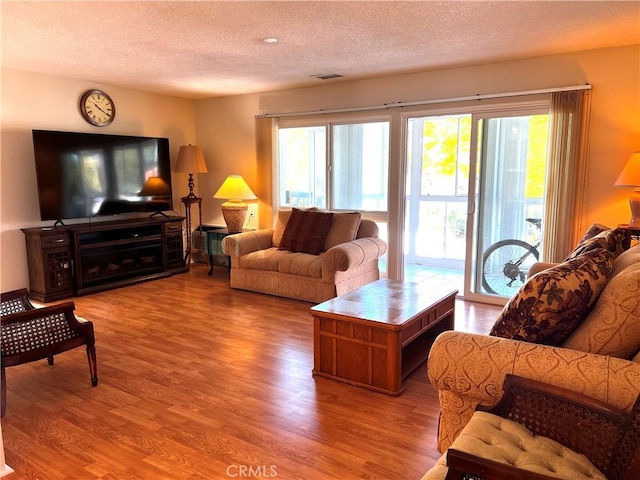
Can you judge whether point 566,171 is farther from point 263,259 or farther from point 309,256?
point 263,259

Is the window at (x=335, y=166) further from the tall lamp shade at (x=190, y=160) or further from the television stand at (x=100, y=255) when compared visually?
the television stand at (x=100, y=255)

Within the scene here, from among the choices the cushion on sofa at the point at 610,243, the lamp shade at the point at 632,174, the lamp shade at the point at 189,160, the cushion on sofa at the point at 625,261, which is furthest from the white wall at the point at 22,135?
the lamp shade at the point at 632,174

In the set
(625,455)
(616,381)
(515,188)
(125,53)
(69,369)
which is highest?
(125,53)

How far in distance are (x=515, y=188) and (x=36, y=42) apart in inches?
172

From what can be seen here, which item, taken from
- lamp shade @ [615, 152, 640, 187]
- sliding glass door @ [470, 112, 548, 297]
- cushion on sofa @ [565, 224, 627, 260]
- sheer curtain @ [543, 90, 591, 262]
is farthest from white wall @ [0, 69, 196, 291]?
lamp shade @ [615, 152, 640, 187]

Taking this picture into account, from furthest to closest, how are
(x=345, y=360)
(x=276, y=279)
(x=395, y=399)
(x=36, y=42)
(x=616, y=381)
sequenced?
(x=276, y=279), (x=36, y=42), (x=345, y=360), (x=395, y=399), (x=616, y=381)

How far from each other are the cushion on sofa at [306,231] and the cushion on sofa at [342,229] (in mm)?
49

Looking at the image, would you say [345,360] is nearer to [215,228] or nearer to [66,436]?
[66,436]

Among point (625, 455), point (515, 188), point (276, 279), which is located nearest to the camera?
point (625, 455)

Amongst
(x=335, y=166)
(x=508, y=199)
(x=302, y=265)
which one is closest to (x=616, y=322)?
(x=508, y=199)

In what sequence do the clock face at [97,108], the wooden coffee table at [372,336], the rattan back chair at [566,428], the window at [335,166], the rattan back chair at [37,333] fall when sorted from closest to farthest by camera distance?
the rattan back chair at [566,428] → the rattan back chair at [37,333] → the wooden coffee table at [372,336] → the clock face at [97,108] → the window at [335,166]

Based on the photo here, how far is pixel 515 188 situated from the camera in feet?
14.8

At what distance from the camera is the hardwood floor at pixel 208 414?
6.86 ft

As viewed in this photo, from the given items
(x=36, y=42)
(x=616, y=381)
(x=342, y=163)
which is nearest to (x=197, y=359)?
(x=616, y=381)
